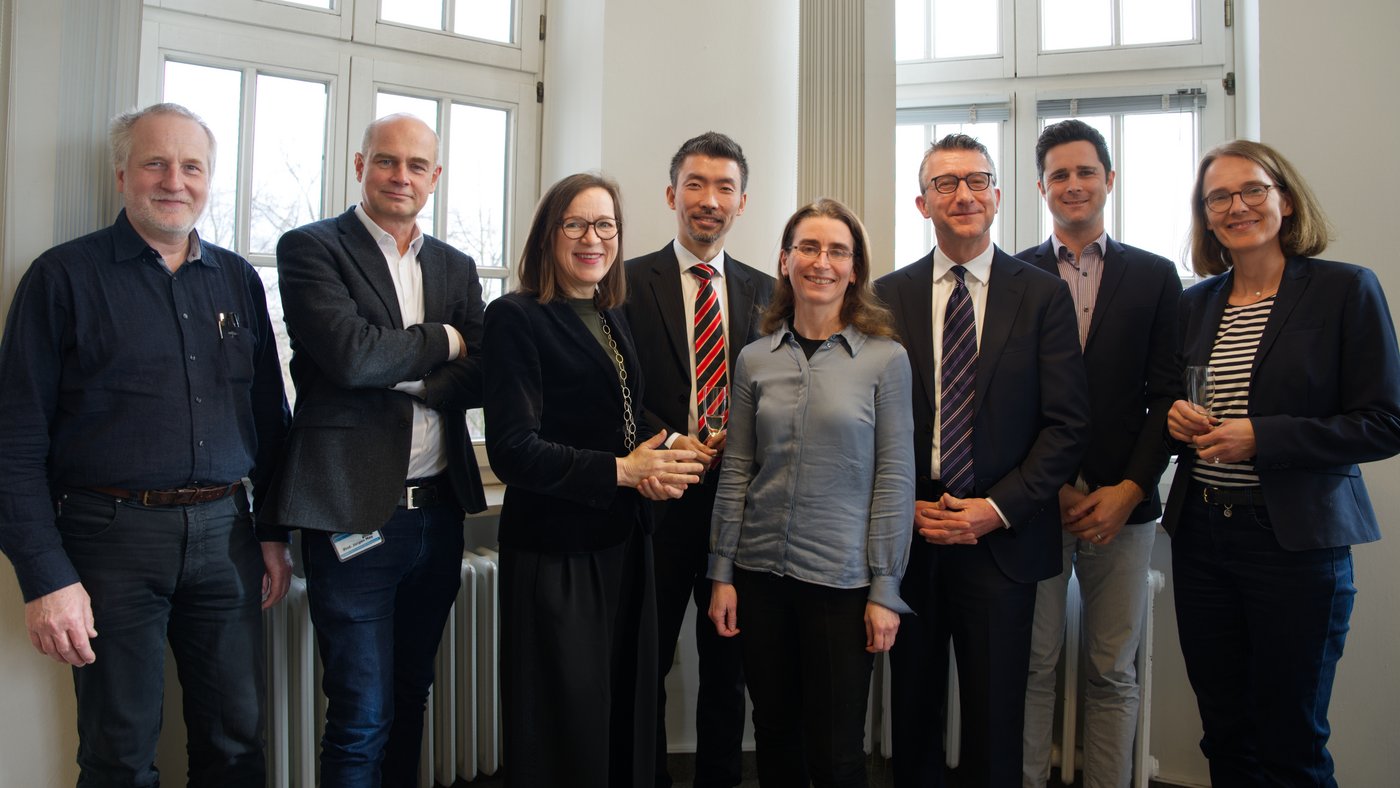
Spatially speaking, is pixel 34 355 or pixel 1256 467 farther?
pixel 1256 467

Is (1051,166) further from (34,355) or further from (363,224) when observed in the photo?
(34,355)

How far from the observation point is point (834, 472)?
179cm

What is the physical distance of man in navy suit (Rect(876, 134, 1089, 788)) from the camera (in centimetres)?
189

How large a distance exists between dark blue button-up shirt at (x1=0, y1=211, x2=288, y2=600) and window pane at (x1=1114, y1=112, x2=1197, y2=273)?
10.6 feet

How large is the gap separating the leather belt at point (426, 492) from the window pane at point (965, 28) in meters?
2.66

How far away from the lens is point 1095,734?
2307 millimetres

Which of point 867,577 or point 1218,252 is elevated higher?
point 1218,252

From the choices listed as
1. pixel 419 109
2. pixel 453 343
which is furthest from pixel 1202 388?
pixel 419 109

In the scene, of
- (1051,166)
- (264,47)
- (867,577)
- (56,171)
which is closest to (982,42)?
(1051,166)

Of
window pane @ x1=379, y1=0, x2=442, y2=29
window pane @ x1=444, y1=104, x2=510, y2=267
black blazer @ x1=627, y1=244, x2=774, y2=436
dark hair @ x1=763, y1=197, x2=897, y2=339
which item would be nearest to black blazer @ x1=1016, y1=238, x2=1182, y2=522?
dark hair @ x1=763, y1=197, x2=897, y2=339

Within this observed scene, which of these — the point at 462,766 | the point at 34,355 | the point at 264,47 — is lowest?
the point at 462,766

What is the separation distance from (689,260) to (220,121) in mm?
1739

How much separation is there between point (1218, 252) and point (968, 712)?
55.3 inches

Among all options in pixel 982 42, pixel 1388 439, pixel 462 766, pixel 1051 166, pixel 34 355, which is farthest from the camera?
pixel 982 42
